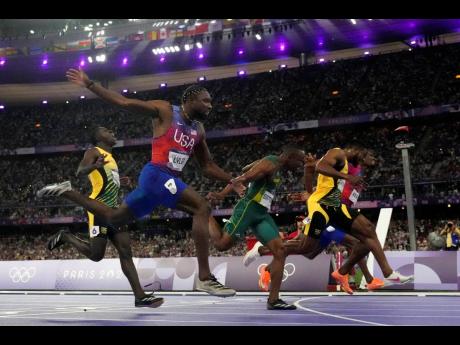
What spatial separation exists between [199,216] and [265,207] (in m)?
1.67

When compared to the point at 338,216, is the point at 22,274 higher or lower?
lower

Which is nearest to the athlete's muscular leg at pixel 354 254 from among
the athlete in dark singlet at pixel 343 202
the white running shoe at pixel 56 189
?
the athlete in dark singlet at pixel 343 202

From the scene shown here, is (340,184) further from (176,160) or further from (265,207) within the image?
(176,160)

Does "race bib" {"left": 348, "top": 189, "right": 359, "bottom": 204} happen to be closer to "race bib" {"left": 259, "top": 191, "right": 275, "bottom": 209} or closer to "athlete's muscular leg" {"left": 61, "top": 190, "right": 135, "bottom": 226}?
"race bib" {"left": 259, "top": 191, "right": 275, "bottom": 209}

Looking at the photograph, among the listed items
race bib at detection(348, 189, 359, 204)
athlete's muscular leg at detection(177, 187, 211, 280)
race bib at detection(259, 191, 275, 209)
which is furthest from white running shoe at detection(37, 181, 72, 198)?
race bib at detection(348, 189, 359, 204)

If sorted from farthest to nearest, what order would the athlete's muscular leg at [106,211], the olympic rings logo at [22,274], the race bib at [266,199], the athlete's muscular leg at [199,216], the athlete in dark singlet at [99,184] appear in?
the olympic rings logo at [22,274]
the athlete in dark singlet at [99,184]
the race bib at [266,199]
the athlete's muscular leg at [106,211]
the athlete's muscular leg at [199,216]

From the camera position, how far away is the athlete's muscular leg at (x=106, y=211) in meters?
5.68

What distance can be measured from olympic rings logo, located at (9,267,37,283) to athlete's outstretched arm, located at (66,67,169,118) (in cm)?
1185

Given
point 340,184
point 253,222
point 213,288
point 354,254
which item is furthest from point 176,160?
point 354,254

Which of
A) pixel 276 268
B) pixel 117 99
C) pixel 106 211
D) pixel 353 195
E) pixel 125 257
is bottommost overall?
pixel 276 268

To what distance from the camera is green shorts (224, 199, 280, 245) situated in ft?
21.8

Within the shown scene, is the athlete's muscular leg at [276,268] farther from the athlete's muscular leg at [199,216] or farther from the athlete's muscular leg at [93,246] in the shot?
the athlete's muscular leg at [93,246]

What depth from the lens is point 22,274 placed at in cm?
1597

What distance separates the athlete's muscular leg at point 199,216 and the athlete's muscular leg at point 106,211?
0.60 m
